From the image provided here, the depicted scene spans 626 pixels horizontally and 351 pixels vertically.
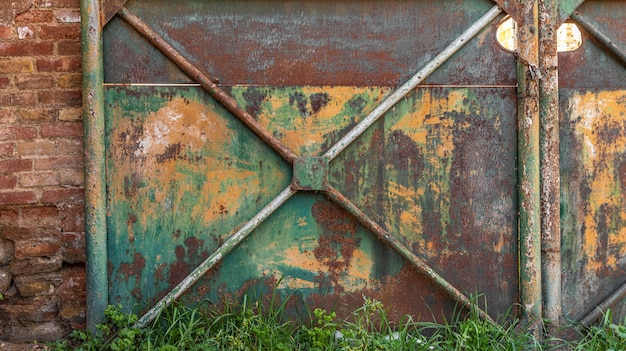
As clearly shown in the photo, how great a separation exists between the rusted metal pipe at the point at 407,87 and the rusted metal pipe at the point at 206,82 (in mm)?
259

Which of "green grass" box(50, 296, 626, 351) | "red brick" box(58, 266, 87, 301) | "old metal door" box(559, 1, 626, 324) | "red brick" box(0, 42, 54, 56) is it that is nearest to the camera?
"green grass" box(50, 296, 626, 351)

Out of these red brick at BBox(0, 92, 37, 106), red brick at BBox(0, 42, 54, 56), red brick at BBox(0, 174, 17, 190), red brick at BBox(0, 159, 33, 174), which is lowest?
red brick at BBox(0, 174, 17, 190)

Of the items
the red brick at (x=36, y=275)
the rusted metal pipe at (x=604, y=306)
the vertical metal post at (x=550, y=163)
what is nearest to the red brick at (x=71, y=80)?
the red brick at (x=36, y=275)

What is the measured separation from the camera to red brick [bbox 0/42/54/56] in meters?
2.82

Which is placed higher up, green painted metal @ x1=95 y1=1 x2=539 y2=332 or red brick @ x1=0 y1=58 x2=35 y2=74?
red brick @ x1=0 y1=58 x2=35 y2=74

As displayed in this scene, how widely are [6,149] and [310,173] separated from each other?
1.52 meters

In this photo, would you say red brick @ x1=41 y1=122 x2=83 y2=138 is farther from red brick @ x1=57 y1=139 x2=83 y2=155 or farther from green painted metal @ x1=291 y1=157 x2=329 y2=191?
green painted metal @ x1=291 y1=157 x2=329 y2=191

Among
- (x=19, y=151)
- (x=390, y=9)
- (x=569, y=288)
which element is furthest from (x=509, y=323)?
(x=19, y=151)

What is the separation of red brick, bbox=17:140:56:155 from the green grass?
2.80 feet

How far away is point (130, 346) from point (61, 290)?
52cm

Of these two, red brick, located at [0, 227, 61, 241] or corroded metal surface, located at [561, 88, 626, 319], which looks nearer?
red brick, located at [0, 227, 61, 241]

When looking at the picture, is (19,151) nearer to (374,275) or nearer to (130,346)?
(130,346)

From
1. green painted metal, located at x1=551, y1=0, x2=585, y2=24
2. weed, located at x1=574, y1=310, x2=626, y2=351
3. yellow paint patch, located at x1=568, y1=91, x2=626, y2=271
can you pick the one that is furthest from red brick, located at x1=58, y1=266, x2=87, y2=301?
green painted metal, located at x1=551, y1=0, x2=585, y2=24

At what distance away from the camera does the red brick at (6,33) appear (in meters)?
2.82
